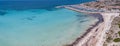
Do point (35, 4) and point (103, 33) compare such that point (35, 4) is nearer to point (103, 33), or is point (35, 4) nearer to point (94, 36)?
point (103, 33)

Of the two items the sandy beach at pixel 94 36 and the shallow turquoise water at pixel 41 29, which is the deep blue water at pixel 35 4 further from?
the sandy beach at pixel 94 36

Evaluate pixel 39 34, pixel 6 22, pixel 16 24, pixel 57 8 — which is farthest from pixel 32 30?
pixel 57 8

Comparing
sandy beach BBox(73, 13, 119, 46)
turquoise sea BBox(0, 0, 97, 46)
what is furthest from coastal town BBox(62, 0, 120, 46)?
turquoise sea BBox(0, 0, 97, 46)

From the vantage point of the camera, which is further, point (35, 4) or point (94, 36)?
point (35, 4)

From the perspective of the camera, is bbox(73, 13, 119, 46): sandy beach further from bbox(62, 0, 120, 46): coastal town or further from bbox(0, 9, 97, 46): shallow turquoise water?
bbox(0, 9, 97, 46): shallow turquoise water

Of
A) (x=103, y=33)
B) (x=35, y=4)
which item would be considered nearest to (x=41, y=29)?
(x=103, y=33)

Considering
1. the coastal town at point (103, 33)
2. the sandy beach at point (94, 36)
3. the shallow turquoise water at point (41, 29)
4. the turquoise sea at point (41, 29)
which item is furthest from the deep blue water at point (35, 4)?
the sandy beach at point (94, 36)

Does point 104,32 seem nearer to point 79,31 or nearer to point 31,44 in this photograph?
point 79,31

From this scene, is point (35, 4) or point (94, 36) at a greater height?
point (94, 36)
